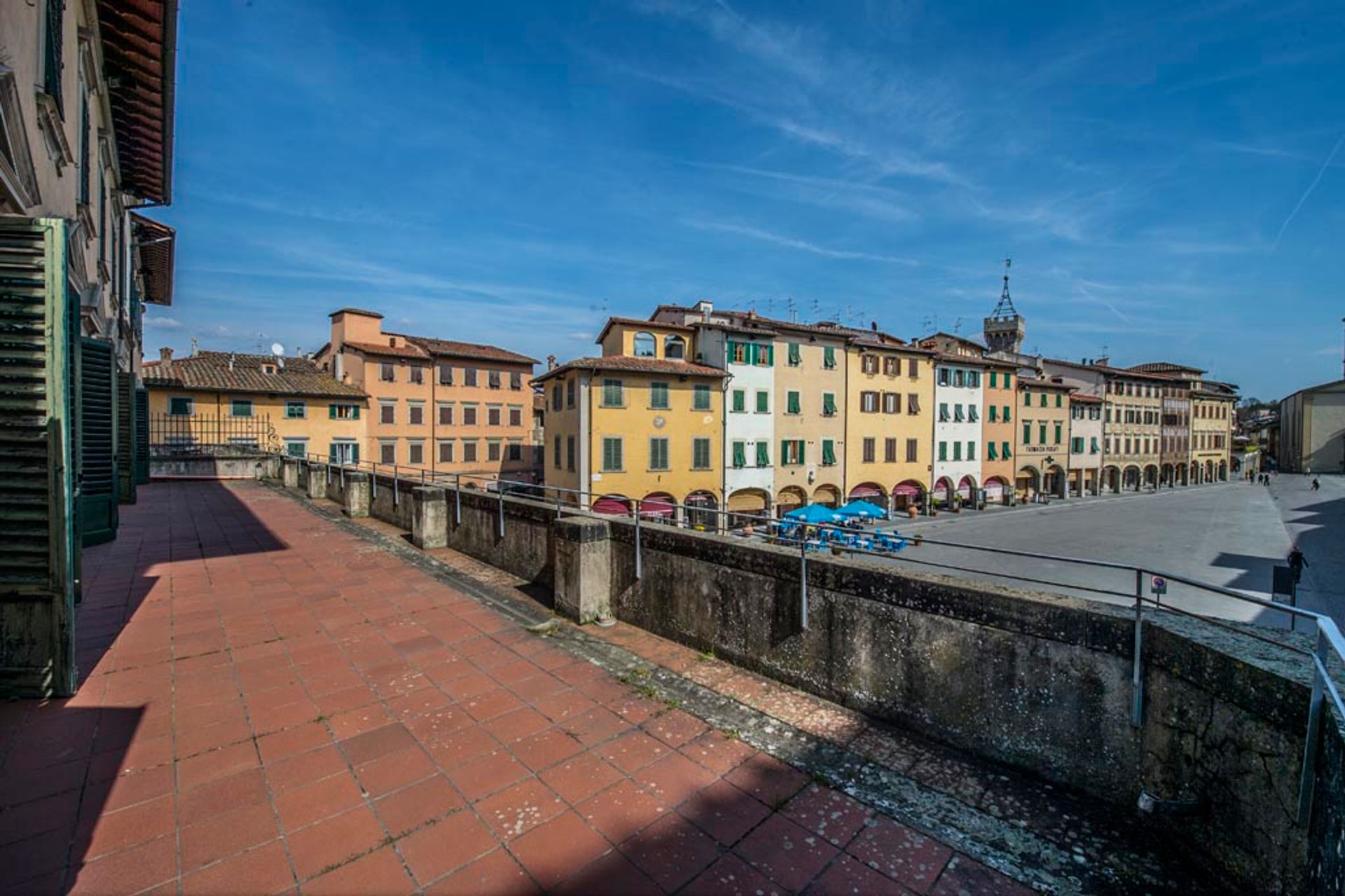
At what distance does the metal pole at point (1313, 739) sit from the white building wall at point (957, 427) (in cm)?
4152

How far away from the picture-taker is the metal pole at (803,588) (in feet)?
16.6

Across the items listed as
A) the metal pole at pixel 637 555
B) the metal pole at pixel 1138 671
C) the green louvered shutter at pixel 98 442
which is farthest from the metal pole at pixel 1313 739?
the green louvered shutter at pixel 98 442

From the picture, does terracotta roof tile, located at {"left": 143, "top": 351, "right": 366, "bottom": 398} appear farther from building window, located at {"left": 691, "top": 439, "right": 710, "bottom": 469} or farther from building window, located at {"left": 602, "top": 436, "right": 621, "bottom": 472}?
building window, located at {"left": 691, "top": 439, "right": 710, "bottom": 469}

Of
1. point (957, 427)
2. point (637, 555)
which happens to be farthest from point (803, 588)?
point (957, 427)

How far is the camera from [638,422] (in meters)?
29.1

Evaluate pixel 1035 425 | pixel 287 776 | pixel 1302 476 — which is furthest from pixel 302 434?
pixel 1302 476

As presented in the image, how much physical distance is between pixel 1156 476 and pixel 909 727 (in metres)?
74.4

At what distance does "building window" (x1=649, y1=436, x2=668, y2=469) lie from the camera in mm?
29703

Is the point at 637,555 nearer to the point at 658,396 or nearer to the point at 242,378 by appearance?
the point at 658,396

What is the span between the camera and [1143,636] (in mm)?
3486

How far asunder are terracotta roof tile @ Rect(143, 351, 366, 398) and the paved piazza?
1371 inches

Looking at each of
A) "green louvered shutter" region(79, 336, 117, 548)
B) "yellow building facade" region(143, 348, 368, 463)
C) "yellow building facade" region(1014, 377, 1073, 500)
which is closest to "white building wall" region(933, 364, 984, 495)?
"yellow building facade" region(1014, 377, 1073, 500)

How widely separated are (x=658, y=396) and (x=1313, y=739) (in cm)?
2765

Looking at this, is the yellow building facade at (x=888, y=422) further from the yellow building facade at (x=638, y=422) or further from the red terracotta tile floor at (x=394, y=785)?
the red terracotta tile floor at (x=394, y=785)
